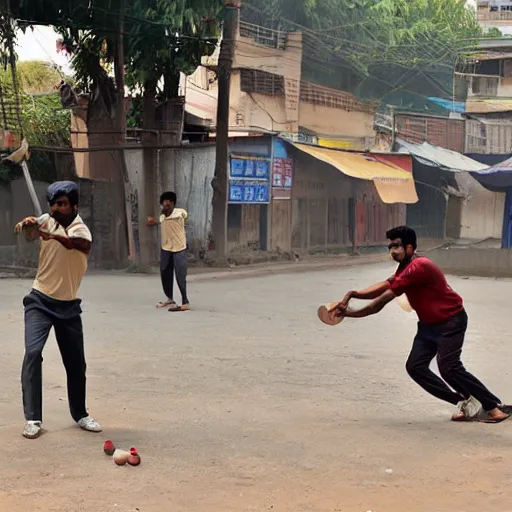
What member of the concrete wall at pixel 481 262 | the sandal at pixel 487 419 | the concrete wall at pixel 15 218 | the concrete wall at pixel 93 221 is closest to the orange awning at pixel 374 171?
the concrete wall at pixel 481 262

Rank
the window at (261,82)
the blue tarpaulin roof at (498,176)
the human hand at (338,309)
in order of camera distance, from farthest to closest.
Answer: the blue tarpaulin roof at (498,176), the window at (261,82), the human hand at (338,309)

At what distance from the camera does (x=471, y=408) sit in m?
6.13

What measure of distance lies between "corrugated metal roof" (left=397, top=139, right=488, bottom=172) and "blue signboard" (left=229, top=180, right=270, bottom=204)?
8.88 m

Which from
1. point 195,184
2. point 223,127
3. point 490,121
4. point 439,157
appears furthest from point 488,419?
point 490,121

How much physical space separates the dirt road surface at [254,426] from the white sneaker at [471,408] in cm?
9

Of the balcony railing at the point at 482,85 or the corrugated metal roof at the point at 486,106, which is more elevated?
the balcony railing at the point at 482,85

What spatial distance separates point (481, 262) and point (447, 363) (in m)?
14.0

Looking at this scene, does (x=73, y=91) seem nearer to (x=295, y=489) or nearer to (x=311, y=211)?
(x=311, y=211)

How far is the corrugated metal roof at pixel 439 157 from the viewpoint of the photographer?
3077 centimetres

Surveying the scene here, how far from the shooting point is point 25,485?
177 inches

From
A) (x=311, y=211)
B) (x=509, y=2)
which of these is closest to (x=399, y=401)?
(x=311, y=211)

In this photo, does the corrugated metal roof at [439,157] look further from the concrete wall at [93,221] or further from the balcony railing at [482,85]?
the concrete wall at [93,221]

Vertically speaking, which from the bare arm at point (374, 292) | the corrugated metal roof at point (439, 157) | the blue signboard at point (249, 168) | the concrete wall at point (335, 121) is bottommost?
the bare arm at point (374, 292)

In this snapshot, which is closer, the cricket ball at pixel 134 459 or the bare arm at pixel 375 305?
the cricket ball at pixel 134 459
